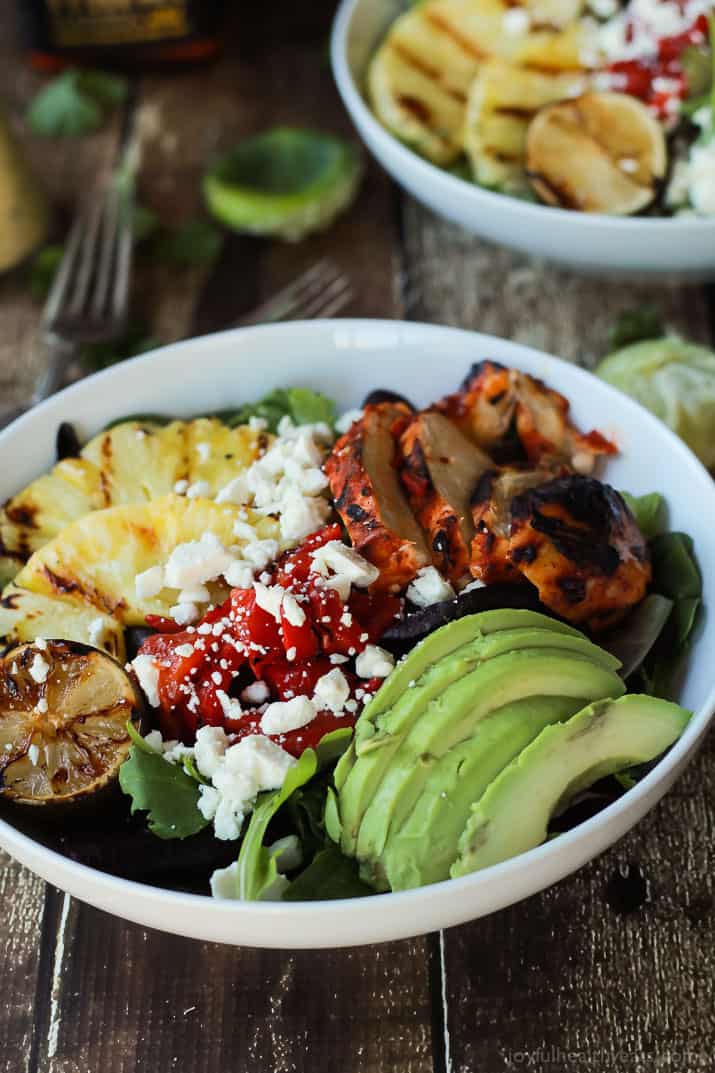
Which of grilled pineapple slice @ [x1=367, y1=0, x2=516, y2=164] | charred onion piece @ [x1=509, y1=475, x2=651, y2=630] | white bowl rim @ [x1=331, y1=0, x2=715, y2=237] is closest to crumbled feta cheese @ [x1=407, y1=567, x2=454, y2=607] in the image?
charred onion piece @ [x1=509, y1=475, x2=651, y2=630]

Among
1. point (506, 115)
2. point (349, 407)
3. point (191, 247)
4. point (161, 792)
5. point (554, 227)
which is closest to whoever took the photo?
point (161, 792)

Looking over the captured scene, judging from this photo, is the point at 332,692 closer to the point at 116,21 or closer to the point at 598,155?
the point at 598,155

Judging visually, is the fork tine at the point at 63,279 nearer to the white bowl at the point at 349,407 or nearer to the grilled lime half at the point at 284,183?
the grilled lime half at the point at 284,183

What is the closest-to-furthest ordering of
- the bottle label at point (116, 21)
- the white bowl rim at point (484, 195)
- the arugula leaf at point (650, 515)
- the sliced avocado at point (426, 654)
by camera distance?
1. the sliced avocado at point (426, 654)
2. the arugula leaf at point (650, 515)
3. the white bowl rim at point (484, 195)
4. the bottle label at point (116, 21)

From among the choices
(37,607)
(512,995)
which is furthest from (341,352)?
(512,995)

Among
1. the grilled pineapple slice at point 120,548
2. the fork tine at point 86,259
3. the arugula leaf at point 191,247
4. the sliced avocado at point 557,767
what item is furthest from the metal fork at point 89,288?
the sliced avocado at point 557,767

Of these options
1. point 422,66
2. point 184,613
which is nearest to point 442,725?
point 184,613
